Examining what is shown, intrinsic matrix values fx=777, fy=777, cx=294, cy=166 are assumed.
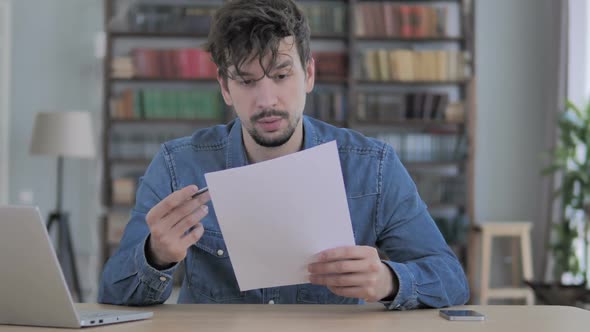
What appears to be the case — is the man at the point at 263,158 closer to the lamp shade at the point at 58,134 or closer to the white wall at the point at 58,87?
the lamp shade at the point at 58,134

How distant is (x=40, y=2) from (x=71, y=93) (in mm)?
720

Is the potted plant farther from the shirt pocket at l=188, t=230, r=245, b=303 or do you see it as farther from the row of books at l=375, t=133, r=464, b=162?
the shirt pocket at l=188, t=230, r=245, b=303

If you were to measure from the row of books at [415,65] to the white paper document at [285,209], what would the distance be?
4.38 meters

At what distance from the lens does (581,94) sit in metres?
5.27

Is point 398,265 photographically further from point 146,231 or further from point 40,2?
point 40,2

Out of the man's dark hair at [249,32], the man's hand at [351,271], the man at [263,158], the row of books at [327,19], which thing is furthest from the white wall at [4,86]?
the man's hand at [351,271]

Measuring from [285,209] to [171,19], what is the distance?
454 centimetres

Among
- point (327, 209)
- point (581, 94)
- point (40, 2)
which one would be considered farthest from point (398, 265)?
point (40, 2)

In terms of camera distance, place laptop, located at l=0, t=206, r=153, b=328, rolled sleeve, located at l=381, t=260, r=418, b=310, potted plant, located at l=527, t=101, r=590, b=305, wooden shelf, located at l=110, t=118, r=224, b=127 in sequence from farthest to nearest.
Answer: wooden shelf, located at l=110, t=118, r=224, b=127, potted plant, located at l=527, t=101, r=590, b=305, rolled sleeve, located at l=381, t=260, r=418, b=310, laptop, located at l=0, t=206, r=153, b=328

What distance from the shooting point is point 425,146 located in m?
5.68

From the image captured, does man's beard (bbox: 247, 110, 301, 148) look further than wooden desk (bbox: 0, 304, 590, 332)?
Yes

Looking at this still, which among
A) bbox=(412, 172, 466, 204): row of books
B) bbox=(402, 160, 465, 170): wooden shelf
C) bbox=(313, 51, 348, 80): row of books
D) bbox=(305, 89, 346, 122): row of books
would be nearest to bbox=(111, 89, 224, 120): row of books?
bbox=(305, 89, 346, 122): row of books

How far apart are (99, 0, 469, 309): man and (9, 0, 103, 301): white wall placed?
4173mm

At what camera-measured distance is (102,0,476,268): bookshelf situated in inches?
222
